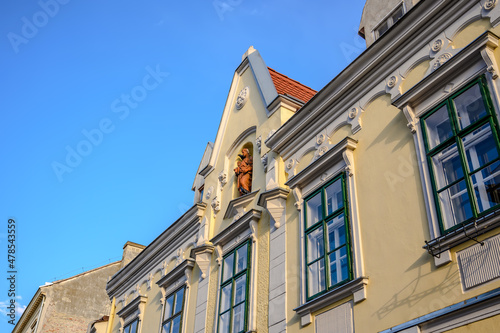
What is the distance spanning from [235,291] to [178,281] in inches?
142

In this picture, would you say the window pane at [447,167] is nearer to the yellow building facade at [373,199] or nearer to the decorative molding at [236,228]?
the yellow building facade at [373,199]

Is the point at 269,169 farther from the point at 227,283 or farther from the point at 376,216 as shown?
the point at 376,216

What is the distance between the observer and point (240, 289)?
12.9 meters

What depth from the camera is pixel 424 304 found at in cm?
783

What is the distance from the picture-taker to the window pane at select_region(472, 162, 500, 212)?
7602 millimetres

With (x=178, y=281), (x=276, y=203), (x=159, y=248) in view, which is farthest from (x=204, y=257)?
(x=159, y=248)

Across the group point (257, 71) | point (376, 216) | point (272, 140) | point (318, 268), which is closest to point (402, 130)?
point (376, 216)

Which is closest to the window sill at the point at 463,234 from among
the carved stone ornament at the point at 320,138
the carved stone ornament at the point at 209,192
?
the carved stone ornament at the point at 320,138

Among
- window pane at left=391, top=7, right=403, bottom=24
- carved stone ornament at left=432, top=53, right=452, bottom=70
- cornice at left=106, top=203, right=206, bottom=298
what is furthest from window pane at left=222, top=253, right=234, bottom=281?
carved stone ornament at left=432, top=53, right=452, bottom=70

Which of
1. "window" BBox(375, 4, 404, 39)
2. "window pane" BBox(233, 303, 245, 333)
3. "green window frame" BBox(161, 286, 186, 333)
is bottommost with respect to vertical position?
"window pane" BBox(233, 303, 245, 333)

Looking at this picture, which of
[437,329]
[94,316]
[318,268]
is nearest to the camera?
[437,329]

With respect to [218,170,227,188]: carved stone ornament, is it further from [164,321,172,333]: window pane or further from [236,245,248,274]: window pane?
[164,321,172,333]: window pane

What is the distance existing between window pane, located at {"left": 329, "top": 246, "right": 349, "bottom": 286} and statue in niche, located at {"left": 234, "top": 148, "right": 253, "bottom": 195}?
4.69 m

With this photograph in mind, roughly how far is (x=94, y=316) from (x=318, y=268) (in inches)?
909
